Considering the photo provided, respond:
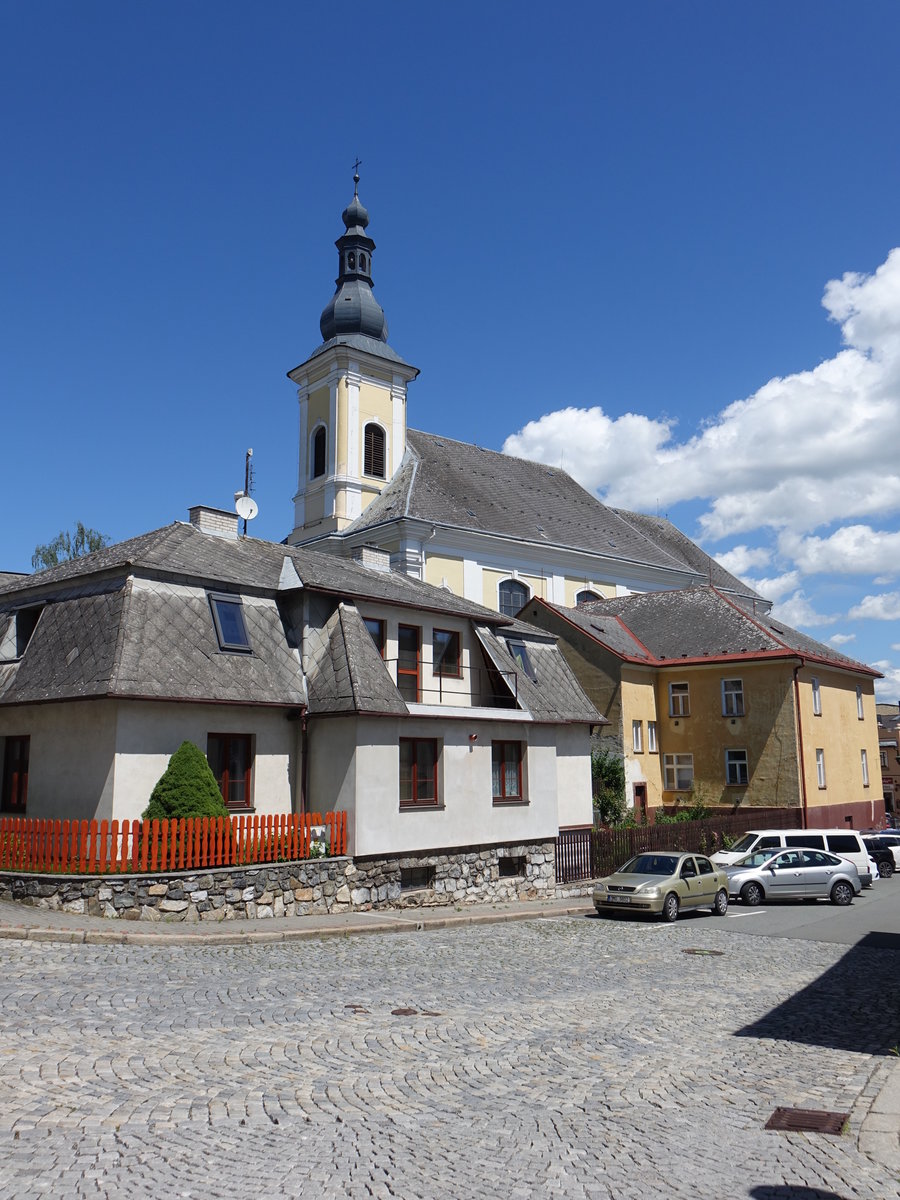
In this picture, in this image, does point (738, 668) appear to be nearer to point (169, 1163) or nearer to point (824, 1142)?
point (824, 1142)

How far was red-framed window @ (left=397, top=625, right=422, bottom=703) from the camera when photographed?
2228cm

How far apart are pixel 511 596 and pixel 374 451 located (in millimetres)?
11013

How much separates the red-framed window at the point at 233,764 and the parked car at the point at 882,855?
22.8 metres

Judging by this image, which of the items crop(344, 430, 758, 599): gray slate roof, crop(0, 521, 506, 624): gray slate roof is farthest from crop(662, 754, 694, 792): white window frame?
crop(0, 521, 506, 624): gray slate roof

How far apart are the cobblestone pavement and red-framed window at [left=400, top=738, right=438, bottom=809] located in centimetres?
641

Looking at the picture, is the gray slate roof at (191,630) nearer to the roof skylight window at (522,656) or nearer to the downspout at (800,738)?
the roof skylight window at (522,656)

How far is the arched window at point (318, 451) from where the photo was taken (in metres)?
52.4

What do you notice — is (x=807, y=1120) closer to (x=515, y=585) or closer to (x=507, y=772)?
(x=507, y=772)

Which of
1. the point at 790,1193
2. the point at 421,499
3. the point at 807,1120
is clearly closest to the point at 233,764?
the point at 807,1120

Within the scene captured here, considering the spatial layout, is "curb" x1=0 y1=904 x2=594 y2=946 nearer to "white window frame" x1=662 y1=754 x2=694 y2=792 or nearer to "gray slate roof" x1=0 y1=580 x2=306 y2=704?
"gray slate roof" x1=0 y1=580 x2=306 y2=704

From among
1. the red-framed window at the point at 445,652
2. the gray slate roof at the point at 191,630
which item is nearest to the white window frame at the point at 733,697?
the red-framed window at the point at 445,652

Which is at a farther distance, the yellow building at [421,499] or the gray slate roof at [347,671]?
the yellow building at [421,499]

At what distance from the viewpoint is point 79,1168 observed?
19.3 feet

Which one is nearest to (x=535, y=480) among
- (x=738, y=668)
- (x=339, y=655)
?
(x=738, y=668)
